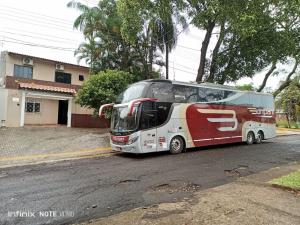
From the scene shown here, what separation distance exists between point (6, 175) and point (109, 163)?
3774 millimetres

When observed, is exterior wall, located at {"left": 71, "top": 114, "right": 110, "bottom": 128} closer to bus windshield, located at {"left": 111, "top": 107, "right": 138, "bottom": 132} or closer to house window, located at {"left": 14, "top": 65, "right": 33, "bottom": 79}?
house window, located at {"left": 14, "top": 65, "right": 33, "bottom": 79}

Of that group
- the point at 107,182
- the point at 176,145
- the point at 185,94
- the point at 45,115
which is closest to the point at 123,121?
the point at 176,145

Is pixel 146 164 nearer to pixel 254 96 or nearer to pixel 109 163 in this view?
pixel 109 163

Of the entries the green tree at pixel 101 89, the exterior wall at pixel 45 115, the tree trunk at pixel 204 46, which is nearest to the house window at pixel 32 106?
the exterior wall at pixel 45 115

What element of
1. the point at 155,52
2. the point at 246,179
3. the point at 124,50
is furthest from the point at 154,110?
the point at 124,50

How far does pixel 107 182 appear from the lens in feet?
28.8

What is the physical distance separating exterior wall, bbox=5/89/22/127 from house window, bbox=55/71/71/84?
14.8 ft

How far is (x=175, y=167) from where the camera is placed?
11.1 metres

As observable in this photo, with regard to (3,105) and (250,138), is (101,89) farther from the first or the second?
(250,138)

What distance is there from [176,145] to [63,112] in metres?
18.0

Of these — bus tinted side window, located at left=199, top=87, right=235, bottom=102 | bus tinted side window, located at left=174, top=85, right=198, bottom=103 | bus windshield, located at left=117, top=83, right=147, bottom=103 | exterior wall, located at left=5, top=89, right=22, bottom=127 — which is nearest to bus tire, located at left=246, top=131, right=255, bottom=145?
bus tinted side window, located at left=199, top=87, right=235, bottom=102

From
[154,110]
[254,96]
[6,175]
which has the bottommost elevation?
[6,175]

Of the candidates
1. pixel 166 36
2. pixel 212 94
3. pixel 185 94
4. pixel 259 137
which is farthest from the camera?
pixel 166 36

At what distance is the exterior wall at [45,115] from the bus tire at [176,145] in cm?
1673
